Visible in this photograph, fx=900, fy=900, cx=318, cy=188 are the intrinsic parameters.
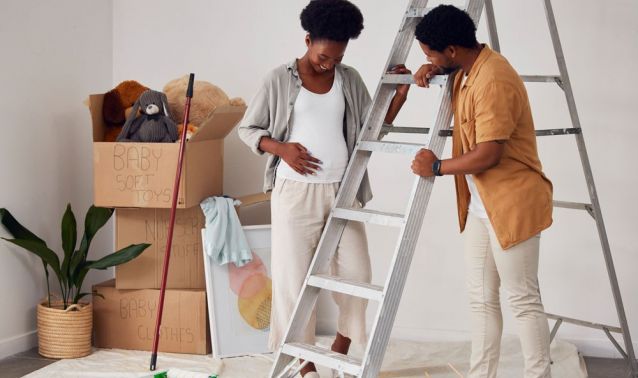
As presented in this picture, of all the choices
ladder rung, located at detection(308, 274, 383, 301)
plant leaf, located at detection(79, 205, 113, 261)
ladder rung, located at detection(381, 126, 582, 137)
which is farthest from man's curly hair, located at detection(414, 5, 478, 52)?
plant leaf, located at detection(79, 205, 113, 261)

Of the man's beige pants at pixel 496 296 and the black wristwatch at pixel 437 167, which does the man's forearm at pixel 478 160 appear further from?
the man's beige pants at pixel 496 296

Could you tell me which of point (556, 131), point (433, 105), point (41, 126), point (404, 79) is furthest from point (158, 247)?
point (556, 131)

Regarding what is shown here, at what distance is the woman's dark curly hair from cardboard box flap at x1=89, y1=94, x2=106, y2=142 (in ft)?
4.37

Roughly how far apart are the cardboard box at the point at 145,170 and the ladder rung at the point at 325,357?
1.11 m

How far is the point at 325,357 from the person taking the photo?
108 inches

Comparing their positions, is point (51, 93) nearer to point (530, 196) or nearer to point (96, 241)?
point (96, 241)

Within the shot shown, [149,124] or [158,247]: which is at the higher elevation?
[149,124]

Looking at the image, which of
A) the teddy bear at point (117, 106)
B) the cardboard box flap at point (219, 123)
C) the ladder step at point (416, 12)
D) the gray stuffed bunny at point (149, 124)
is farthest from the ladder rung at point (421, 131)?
the teddy bear at point (117, 106)

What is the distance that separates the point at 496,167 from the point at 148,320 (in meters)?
1.92

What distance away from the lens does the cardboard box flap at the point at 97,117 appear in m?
3.82

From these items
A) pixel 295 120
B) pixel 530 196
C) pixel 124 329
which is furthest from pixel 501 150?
pixel 124 329

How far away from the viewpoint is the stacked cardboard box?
378 cm

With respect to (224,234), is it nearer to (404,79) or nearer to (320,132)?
(320,132)

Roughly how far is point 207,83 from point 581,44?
5.40ft
